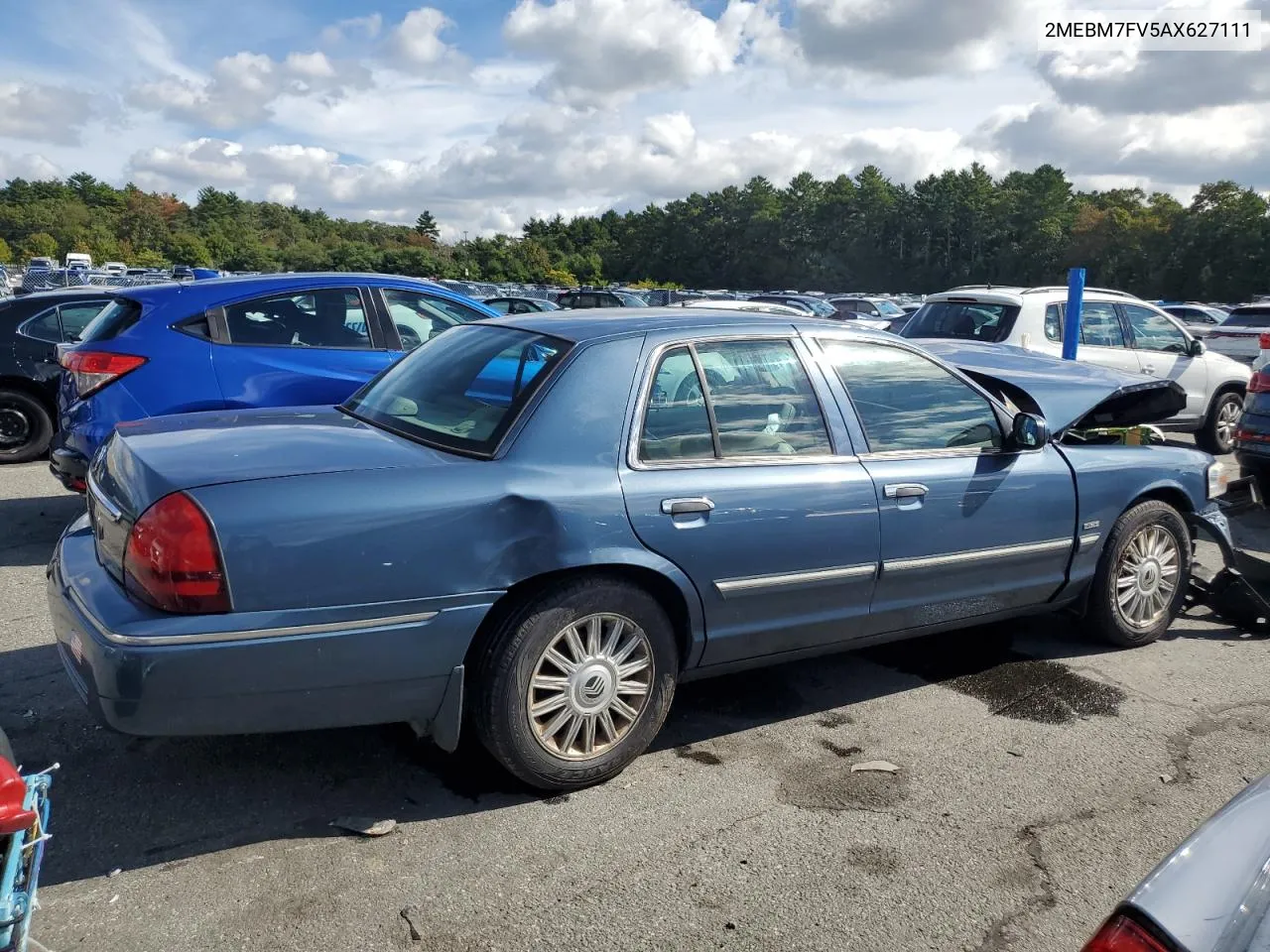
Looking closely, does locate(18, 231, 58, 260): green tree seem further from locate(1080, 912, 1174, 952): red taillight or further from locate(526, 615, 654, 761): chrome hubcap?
locate(1080, 912, 1174, 952): red taillight

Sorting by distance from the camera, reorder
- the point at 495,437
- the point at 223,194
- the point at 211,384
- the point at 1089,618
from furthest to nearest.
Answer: the point at 223,194, the point at 211,384, the point at 1089,618, the point at 495,437

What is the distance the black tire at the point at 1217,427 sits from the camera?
1142cm

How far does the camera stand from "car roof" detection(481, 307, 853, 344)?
375 centimetres

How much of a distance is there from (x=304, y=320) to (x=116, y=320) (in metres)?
1.08

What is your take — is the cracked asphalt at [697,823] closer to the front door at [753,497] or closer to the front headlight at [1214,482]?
the front door at [753,497]

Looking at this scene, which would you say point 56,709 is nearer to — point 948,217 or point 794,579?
point 794,579

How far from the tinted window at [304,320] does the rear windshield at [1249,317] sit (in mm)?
16884

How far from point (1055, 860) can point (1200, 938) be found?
181 centimetres

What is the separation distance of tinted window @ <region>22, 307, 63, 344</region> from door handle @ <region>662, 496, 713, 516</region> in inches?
323

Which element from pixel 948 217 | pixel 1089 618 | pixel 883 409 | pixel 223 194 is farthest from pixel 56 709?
pixel 223 194

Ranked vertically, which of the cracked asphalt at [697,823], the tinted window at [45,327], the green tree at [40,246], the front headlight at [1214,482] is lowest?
the cracked asphalt at [697,823]

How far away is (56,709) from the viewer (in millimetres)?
3969

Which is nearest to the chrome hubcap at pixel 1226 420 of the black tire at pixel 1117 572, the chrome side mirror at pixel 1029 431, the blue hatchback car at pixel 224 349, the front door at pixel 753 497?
the black tire at pixel 1117 572

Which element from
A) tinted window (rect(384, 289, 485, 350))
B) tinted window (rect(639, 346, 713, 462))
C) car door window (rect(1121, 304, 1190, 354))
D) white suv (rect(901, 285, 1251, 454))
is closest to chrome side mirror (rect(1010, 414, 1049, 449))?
tinted window (rect(639, 346, 713, 462))
